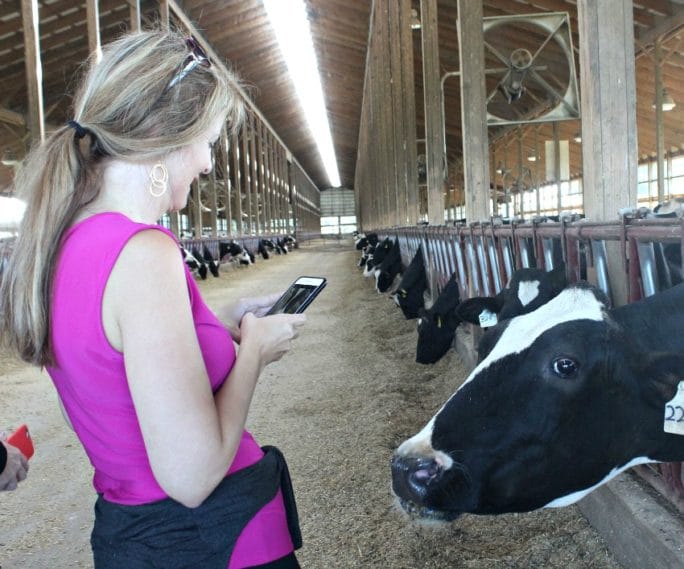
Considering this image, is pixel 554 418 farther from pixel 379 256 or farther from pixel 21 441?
pixel 379 256

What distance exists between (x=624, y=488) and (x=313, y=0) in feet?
77.9

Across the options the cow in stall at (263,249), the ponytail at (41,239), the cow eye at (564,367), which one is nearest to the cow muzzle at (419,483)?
the cow eye at (564,367)

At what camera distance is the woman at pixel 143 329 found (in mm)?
1176

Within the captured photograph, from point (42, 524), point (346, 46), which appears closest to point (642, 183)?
point (346, 46)

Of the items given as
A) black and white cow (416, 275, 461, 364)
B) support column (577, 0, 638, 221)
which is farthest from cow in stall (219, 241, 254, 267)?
support column (577, 0, 638, 221)

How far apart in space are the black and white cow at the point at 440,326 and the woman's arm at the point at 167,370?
5.29 m

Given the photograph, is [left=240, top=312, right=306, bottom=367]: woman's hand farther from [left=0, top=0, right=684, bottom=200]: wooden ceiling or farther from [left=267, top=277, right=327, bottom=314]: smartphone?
[left=0, top=0, right=684, bottom=200]: wooden ceiling

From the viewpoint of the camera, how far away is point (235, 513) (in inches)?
52.1

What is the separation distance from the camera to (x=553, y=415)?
1.90 meters

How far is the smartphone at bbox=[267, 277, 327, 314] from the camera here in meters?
1.74

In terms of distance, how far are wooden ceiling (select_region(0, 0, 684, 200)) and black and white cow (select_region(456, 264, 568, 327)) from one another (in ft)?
Result: 21.1

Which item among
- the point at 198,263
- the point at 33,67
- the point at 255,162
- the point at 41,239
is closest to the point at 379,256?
the point at 198,263

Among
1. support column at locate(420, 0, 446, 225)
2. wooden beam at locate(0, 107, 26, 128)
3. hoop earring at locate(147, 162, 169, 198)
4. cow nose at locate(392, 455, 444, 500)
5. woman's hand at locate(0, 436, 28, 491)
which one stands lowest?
cow nose at locate(392, 455, 444, 500)

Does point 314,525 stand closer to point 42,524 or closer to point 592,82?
point 42,524
